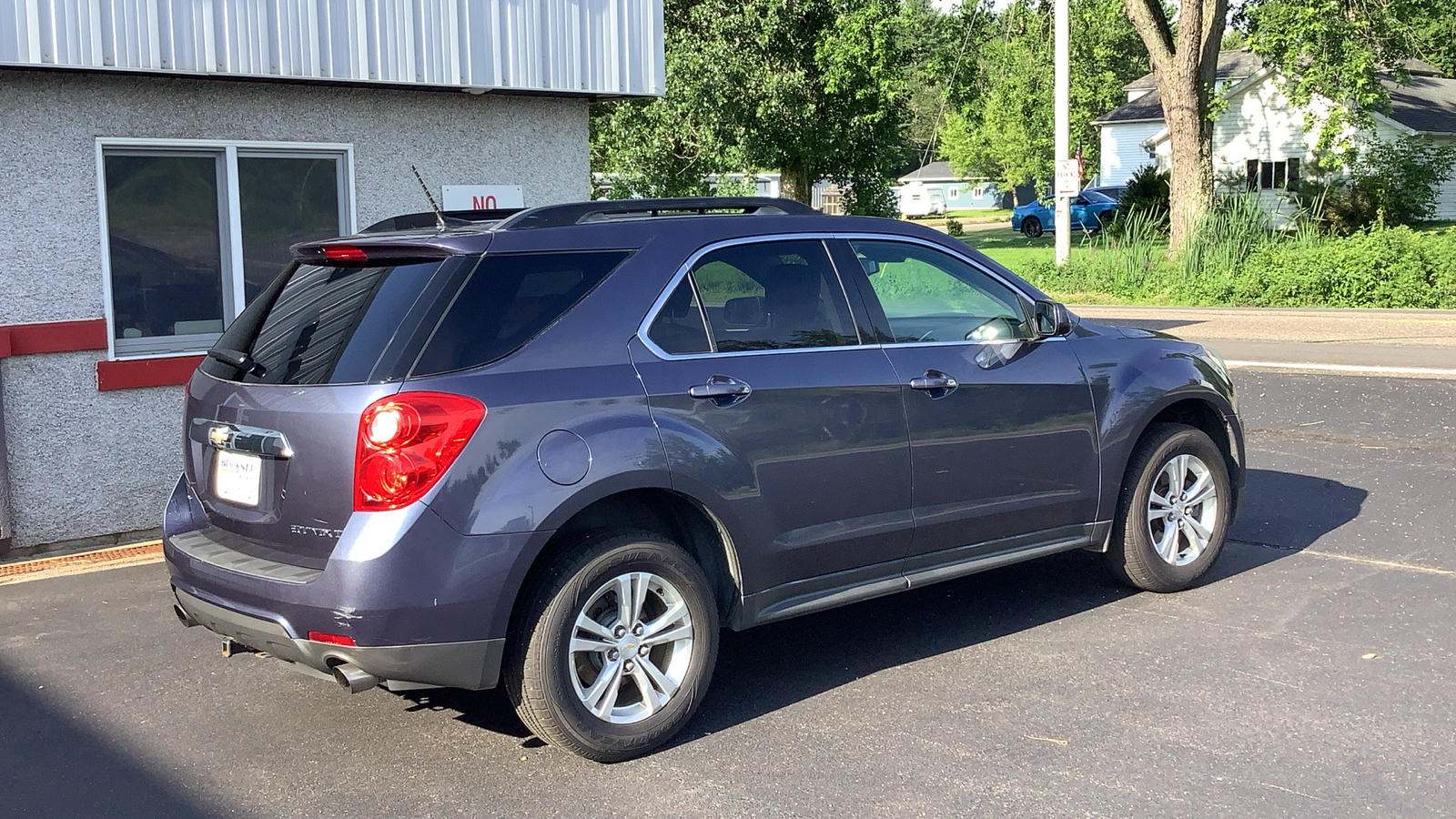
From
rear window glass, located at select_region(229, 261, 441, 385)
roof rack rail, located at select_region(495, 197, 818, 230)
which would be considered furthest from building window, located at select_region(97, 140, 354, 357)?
roof rack rail, located at select_region(495, 197, 818, 230)

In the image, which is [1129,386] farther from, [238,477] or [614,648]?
[238,477]

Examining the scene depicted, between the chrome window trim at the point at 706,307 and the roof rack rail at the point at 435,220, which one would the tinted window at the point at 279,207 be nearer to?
the roof rack rail at the point at 435,220

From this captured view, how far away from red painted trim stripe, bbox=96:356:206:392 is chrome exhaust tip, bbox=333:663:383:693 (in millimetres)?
4138

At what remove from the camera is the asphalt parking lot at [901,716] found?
406cm

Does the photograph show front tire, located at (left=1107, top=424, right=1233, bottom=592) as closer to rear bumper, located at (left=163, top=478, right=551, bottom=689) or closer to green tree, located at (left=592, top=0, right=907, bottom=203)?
rear bumper, located at (left=163, top=478, right=551, bottom=689)

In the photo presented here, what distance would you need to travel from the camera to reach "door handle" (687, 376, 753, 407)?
4.50m

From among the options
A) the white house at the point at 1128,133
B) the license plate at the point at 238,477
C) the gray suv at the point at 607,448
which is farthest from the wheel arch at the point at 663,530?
the white house at the point at 1128,133

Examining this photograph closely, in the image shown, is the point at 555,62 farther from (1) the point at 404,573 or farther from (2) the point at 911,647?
(1) the point at 404,573

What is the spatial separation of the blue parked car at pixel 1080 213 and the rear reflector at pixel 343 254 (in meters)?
37.5

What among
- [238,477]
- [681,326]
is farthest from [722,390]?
[238,477]

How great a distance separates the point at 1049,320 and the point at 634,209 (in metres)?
1.89

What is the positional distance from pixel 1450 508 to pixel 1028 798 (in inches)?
193

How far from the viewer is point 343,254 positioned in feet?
15.0

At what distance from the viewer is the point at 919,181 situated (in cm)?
9700
